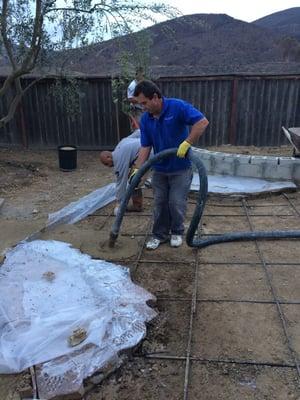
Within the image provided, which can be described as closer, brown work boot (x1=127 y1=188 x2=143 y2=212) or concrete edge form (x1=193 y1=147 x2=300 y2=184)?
brown work boot (x1=127 y1=188 x2=143 y2=212)

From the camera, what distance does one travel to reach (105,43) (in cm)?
684

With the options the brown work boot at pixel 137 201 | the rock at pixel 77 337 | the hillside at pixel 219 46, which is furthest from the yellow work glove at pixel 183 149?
the hillside at pixel 219 46

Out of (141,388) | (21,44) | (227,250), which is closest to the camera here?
(141,388)

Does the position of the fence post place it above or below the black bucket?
above

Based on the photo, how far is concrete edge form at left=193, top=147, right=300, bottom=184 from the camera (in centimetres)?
519

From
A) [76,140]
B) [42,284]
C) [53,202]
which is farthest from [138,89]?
[76,140]

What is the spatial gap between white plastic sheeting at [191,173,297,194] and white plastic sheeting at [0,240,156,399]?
2.35 meters

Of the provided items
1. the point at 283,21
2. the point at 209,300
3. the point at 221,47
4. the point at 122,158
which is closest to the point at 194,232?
the point at 209,300

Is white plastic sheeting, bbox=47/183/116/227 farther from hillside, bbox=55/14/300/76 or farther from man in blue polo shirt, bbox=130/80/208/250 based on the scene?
hillside, bbox=55/14/300/76

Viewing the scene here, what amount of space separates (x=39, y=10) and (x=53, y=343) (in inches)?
202

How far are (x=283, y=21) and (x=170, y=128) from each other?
2751 cm

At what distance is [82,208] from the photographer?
15.0 feet

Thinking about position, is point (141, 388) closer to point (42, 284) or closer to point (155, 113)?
point (42, 284)

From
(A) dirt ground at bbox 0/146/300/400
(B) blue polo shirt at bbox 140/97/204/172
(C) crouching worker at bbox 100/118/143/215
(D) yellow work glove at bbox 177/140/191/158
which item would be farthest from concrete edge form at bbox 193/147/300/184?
(D) yellow work glove at bbox 177/140/191/158
